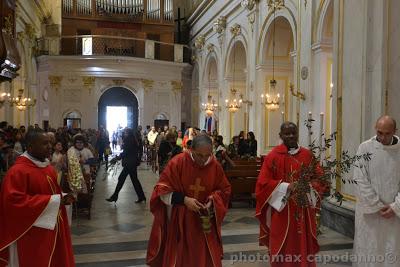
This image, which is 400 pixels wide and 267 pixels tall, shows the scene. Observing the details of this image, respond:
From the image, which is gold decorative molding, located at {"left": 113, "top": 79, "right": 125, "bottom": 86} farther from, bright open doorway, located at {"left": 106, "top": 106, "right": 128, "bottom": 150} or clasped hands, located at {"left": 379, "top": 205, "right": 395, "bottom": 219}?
clasped hands, located at {"left": 379, "top": 205, "right": 395, "bottom": 219}

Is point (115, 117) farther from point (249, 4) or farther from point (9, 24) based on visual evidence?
point (9, 24)

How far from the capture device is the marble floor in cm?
533

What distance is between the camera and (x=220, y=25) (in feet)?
56.8

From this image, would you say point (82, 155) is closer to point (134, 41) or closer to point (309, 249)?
point (309, 249)

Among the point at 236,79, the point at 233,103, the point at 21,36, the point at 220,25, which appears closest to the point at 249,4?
the point at 220,25

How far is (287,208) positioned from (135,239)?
9.15 feet

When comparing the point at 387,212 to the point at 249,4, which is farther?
the point at 249,4

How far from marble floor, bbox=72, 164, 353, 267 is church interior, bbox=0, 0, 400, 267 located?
0.07ft

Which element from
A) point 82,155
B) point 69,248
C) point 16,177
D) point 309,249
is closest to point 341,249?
point 309,249

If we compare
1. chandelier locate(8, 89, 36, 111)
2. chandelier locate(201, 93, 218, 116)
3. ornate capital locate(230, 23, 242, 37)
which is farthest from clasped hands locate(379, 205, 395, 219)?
chandelier locate(201, 93, 218, 116)

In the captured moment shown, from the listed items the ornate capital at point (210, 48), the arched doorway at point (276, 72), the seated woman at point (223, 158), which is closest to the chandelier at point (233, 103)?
the arched doorway at point (276, 72)

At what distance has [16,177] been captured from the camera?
3.28 m

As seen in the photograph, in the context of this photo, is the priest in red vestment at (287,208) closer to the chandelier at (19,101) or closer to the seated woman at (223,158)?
the seated woman at (223,158)

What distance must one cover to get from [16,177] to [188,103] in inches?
856
